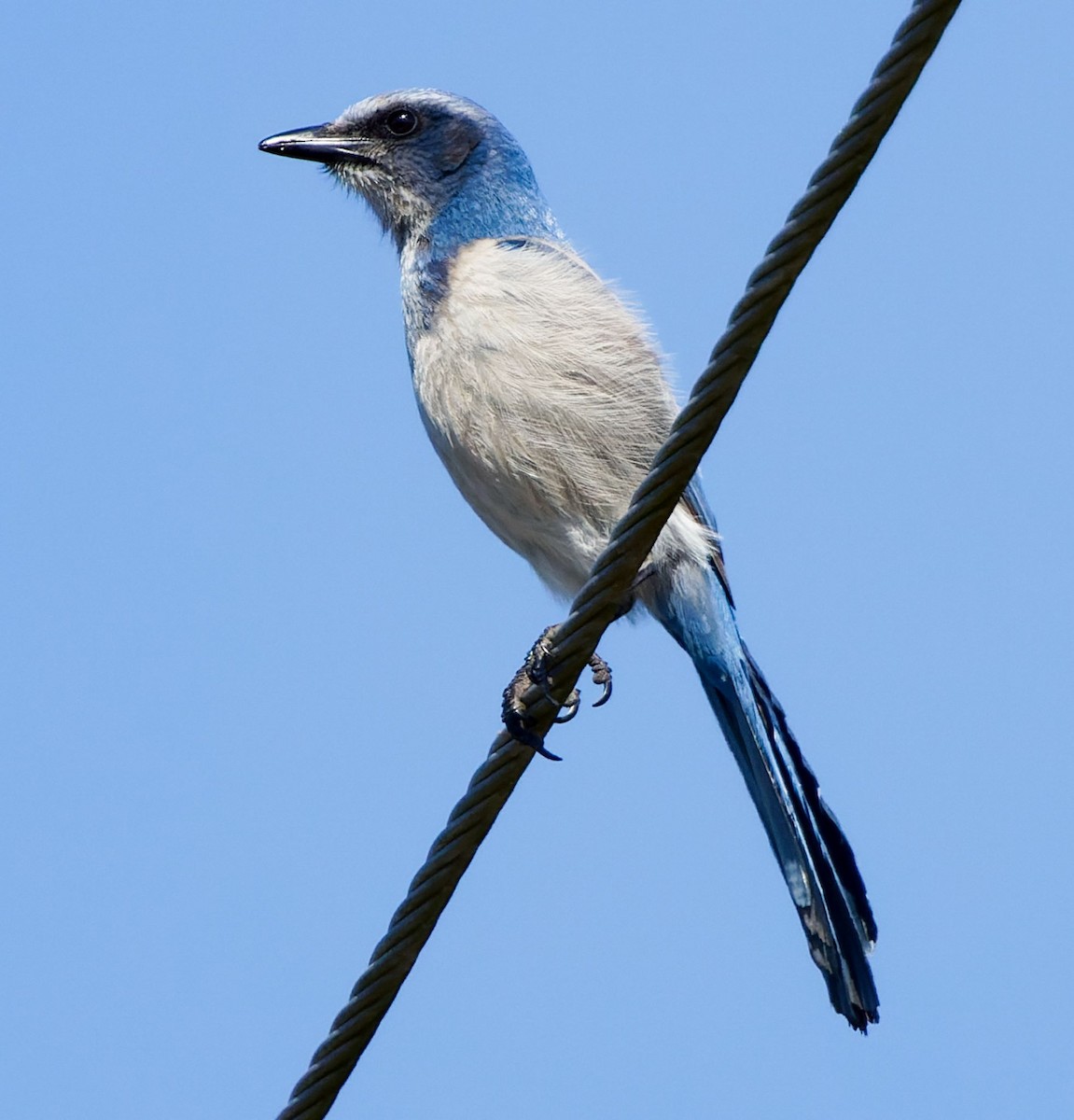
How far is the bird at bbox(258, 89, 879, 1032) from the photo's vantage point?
569cm

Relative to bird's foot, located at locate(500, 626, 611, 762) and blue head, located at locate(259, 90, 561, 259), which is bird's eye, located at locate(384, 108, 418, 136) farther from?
bird's foot, located at locate(500, 626, 611, 762)

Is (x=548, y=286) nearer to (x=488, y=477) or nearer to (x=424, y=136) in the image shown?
(x=488, y=477)

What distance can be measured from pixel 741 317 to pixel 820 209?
30cm

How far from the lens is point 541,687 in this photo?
14.8 ft

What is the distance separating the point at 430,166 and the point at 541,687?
351cm

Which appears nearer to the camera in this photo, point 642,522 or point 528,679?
point 642,522

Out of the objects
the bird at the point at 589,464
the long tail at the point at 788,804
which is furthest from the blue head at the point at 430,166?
the long tail at the point at 788,804

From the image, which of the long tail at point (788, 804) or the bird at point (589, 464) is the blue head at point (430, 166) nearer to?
the bird at point (589, 464)

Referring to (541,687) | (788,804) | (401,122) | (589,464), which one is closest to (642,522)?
(541,687)

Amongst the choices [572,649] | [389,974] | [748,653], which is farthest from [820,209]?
[748,653]

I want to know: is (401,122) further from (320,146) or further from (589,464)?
(589,464)

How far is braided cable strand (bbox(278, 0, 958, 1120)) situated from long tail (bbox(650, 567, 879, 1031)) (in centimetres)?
176

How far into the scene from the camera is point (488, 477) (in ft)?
19.7

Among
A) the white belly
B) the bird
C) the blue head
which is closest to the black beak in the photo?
the blue head
